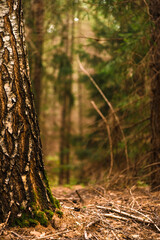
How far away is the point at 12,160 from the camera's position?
2170mm

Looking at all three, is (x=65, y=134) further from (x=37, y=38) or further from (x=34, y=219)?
(x=34, y=219)

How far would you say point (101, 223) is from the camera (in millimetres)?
2406

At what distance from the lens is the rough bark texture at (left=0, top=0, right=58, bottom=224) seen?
2154 mm

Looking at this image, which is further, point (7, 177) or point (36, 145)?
point (36, 145)

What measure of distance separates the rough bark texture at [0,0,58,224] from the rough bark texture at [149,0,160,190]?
253 centimetres

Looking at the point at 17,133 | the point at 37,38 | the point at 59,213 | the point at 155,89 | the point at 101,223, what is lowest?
the point at 101,223

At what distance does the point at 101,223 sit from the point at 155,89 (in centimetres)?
284

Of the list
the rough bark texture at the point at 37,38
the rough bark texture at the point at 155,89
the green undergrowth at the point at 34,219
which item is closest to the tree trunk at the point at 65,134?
the rough bark texture at the point at 37,38

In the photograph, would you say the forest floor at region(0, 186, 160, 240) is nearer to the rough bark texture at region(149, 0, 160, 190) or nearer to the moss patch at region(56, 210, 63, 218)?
the moss patch at region(56, 210, 63, 218)

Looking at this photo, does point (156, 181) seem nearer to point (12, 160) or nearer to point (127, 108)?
point (127, 108)

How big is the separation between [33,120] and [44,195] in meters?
0.83

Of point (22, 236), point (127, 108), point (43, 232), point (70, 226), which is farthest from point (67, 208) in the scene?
point (127, 108)

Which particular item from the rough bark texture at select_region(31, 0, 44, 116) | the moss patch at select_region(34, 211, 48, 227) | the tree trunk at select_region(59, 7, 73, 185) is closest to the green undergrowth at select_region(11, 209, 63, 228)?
the moss patch at select_region(34, 211, 48, 227)

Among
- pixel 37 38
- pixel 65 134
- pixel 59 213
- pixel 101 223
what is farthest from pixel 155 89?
pixel 65 134
